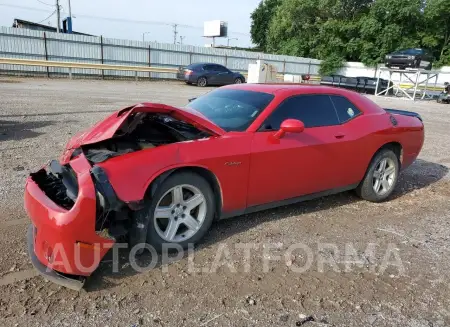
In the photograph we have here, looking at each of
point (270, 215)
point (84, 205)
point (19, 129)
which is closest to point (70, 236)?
point (84, 205)

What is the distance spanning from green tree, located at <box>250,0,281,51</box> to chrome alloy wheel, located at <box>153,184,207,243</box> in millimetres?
59128

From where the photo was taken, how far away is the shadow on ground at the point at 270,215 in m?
3.02

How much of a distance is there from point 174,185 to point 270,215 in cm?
154

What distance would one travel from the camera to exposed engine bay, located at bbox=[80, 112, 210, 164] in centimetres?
333

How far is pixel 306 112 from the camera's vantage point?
422 cm

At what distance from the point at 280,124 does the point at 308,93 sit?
706mm

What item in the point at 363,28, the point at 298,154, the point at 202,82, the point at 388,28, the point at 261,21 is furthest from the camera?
the point at 261,21

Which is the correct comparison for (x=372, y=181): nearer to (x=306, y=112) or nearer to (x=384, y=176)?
(x=384, y=176)

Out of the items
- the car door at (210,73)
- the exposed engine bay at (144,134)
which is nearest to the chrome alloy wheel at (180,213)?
the exposed engine bay at (144,134)

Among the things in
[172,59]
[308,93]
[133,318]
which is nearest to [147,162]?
[133,318]

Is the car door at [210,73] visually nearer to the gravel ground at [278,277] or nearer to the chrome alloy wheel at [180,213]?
the gravel ground at [278,277]

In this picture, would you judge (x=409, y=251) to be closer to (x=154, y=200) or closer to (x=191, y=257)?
(x=191, y=257)

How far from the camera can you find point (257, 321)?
2584 millimetres

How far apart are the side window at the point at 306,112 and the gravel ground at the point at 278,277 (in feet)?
3.57
